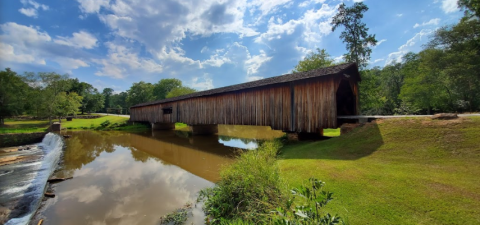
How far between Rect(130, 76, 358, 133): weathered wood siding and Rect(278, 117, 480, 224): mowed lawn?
2165mm

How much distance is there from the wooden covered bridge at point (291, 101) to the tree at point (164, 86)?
43.2m

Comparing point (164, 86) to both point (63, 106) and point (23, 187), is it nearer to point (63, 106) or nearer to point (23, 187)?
point (63, 106)

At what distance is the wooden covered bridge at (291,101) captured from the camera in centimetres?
934

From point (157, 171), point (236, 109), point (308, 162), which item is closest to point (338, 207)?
point (308, 162)

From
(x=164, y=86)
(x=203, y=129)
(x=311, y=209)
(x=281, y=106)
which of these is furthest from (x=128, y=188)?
(x=164, y=86)

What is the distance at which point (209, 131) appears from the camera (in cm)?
2058

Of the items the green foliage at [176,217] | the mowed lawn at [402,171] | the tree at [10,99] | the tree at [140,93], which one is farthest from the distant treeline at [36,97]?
the mowed lawn at [402,171]

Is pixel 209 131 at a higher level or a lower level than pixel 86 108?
lower

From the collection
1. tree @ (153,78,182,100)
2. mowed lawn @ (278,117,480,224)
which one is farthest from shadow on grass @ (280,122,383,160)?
tree @ (153,78,182,100)

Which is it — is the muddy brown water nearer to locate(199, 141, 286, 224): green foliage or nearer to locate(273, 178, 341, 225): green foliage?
locate(199, 141, 286, 224): green foliage

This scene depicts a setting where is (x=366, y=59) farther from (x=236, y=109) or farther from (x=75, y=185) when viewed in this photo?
(x=75, y=185)

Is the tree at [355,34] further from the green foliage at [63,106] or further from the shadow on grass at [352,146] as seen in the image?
the green foliage at [63,106]

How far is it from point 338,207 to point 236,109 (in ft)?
35.8

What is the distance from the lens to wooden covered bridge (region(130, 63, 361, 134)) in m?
9.34
